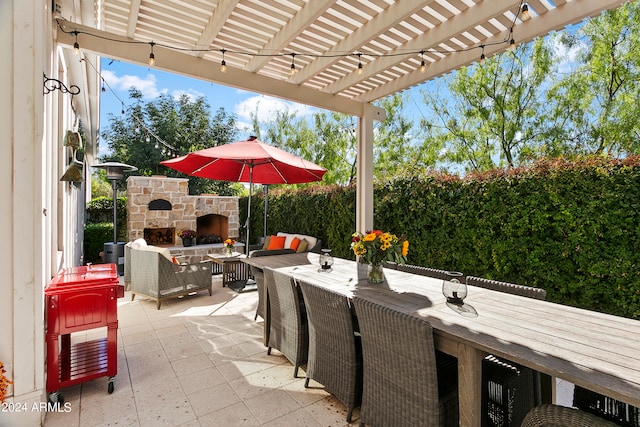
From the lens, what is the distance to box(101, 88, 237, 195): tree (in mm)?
13992

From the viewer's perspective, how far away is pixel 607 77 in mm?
6863

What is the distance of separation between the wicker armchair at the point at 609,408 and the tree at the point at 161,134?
14384mm

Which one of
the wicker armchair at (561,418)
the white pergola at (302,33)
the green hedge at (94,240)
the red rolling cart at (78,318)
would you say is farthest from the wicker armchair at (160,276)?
the wicker armchair at (561,418)

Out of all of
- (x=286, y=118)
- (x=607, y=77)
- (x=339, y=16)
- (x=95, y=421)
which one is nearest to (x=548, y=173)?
(x=339, y=16)

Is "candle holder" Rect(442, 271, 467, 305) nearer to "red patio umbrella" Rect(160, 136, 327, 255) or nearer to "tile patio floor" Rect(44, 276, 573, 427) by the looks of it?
"tile patio floor" Rect(44, 276, 573, 427)

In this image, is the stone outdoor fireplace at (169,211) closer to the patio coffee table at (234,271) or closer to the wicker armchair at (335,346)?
the patio coffee table at (234,271)

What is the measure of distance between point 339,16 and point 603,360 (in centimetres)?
336

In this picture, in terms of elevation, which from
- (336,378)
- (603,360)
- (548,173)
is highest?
(548,173)

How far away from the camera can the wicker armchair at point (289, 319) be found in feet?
8.54

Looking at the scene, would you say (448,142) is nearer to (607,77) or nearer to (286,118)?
(607,77)

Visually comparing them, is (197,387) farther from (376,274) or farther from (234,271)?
(234,271)

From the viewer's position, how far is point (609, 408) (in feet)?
5.03

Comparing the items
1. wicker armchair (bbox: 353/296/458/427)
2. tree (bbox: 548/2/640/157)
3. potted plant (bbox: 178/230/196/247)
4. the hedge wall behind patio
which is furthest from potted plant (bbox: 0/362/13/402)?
tree (bbox: 548/2/640/157)

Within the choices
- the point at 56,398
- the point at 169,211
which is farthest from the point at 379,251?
the point at 169,211
